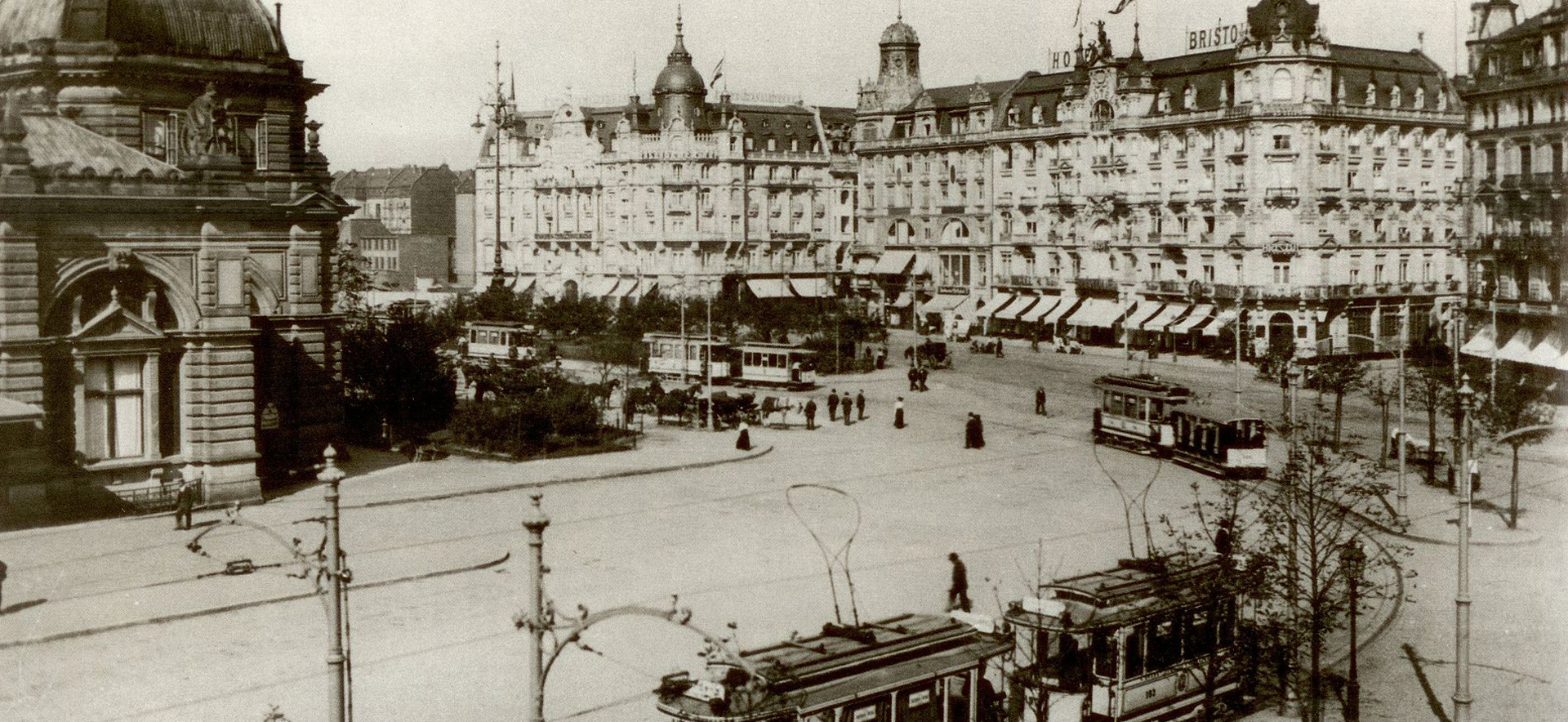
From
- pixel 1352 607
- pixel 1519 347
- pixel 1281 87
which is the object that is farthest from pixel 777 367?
pixel 1352 607

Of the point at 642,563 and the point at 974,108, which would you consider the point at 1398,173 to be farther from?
the point at 642,563

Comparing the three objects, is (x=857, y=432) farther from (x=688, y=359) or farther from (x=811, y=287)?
(x=811, y=287)

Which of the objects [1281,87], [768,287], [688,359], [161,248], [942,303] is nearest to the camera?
[161,248]


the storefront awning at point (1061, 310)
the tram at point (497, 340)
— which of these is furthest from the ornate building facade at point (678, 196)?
the tram at point (497, 340)

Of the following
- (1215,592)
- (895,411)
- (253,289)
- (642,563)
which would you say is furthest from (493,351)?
(1215,592)

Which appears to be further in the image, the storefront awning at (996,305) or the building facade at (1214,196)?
the storefront awning at (996,305)

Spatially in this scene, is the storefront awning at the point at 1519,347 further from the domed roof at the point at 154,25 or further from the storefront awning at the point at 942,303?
the domed roof at the point at 154,25
